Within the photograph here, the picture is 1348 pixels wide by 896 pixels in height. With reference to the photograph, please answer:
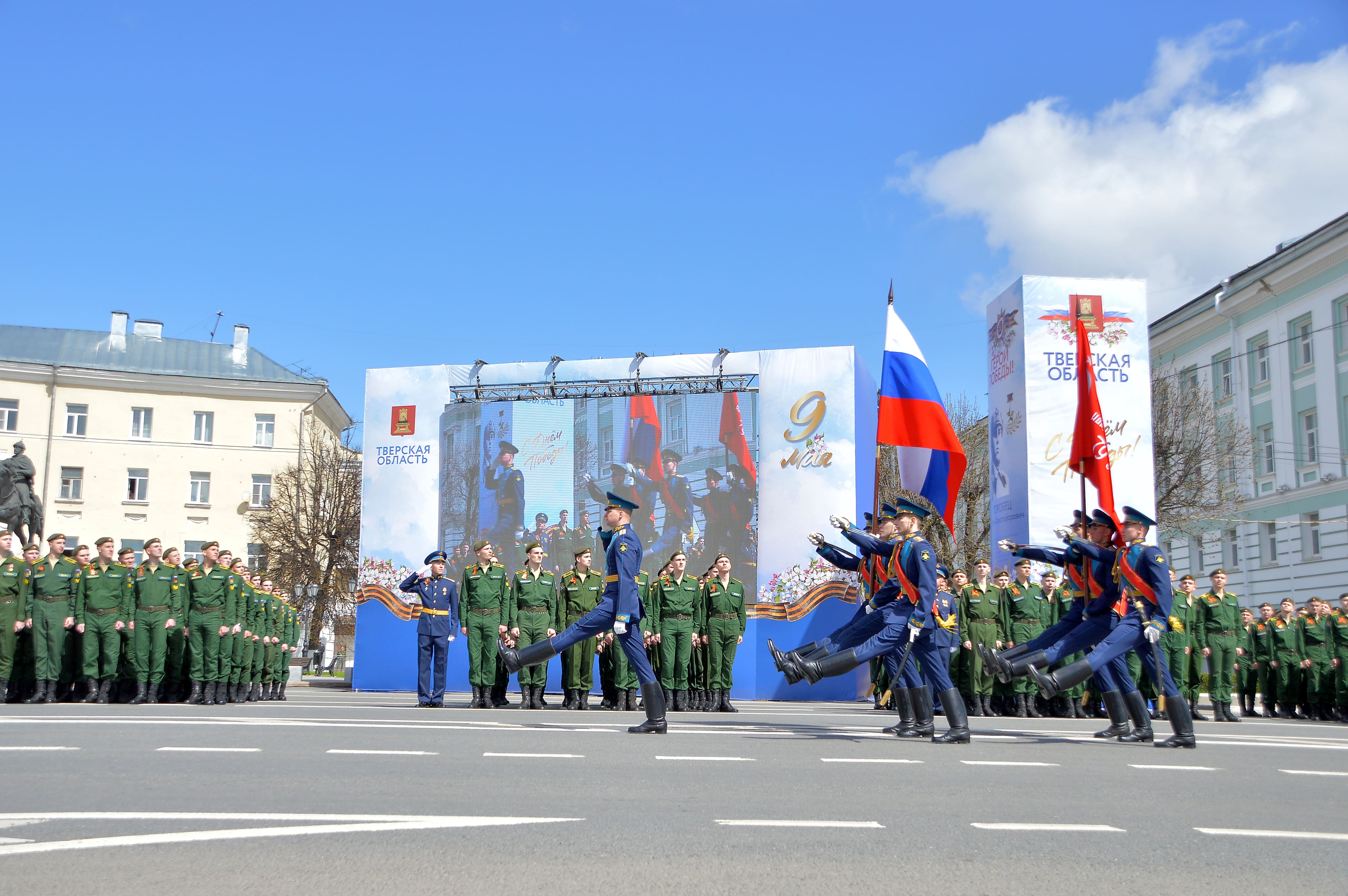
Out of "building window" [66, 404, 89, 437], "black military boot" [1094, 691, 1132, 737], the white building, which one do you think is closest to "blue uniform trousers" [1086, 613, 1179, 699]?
"black military boot" [1094, 691, 1132, 737]

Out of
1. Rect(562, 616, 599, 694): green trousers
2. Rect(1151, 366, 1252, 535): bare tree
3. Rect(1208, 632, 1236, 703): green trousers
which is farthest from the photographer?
Rect(1151, 366, 1252, 535): bare tree

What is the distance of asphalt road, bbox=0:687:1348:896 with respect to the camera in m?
4.14

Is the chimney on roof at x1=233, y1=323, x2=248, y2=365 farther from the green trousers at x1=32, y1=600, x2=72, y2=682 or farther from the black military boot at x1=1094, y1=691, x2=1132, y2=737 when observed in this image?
the black military boot at x1=1094, y1=691, x2=1132, y2=737

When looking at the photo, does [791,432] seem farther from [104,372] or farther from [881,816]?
[104,372]

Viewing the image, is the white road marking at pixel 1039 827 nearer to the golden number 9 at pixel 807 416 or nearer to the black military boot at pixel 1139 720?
the black military boot at pixel 1139 720

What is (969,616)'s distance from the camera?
15.5m

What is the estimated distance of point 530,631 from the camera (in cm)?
1416

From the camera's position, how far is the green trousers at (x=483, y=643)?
47.6 feet

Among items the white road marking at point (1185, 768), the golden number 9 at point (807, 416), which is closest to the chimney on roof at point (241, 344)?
the golden number 9 at point (807, 416)

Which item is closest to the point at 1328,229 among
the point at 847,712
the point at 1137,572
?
the point at 847,712

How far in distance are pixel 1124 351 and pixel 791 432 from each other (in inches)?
235

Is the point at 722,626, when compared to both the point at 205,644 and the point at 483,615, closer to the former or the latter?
the point at 483,615

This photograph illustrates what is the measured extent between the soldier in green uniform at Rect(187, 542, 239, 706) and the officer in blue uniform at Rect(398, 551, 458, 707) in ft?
8.15

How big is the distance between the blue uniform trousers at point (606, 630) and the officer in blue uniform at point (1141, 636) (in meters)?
3.08
